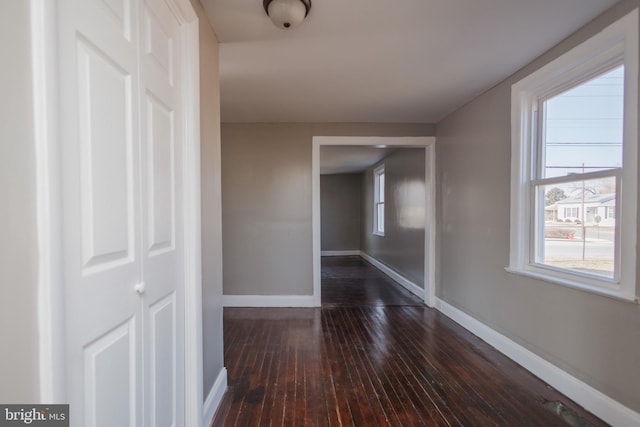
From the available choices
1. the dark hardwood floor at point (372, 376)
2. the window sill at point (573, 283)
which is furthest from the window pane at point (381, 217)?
the window sill at point (573, 283)

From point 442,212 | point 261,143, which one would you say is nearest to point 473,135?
point 442,212

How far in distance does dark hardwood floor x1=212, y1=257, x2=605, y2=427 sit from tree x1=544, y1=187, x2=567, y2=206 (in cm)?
133

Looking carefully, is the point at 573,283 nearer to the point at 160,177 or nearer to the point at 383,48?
the point at 383,48

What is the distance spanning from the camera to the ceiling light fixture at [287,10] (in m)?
1.58

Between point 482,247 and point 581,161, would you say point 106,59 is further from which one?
point 482,247

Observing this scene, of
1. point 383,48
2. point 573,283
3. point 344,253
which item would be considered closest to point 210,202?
point 383,48

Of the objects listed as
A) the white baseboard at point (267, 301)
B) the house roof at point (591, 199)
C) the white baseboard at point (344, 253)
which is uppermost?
the house roof at point (591, 199)

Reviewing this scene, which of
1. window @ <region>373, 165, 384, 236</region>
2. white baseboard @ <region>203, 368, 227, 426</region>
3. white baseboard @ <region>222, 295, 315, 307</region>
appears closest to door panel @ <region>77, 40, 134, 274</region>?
white baseboard @ <region>203, 368, 227, 426</region>

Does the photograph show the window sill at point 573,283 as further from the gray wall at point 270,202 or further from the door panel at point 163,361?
the door panel at point 163,361

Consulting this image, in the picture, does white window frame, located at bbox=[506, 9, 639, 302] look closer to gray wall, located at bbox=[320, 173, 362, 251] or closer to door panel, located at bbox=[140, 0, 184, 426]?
door panel, located at bbox=[140, 0, 184, 426]

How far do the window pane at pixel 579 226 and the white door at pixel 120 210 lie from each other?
2.51 meters

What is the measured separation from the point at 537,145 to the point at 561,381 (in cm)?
174

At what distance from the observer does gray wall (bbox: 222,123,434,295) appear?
12.8ft

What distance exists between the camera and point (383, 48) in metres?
2.13
